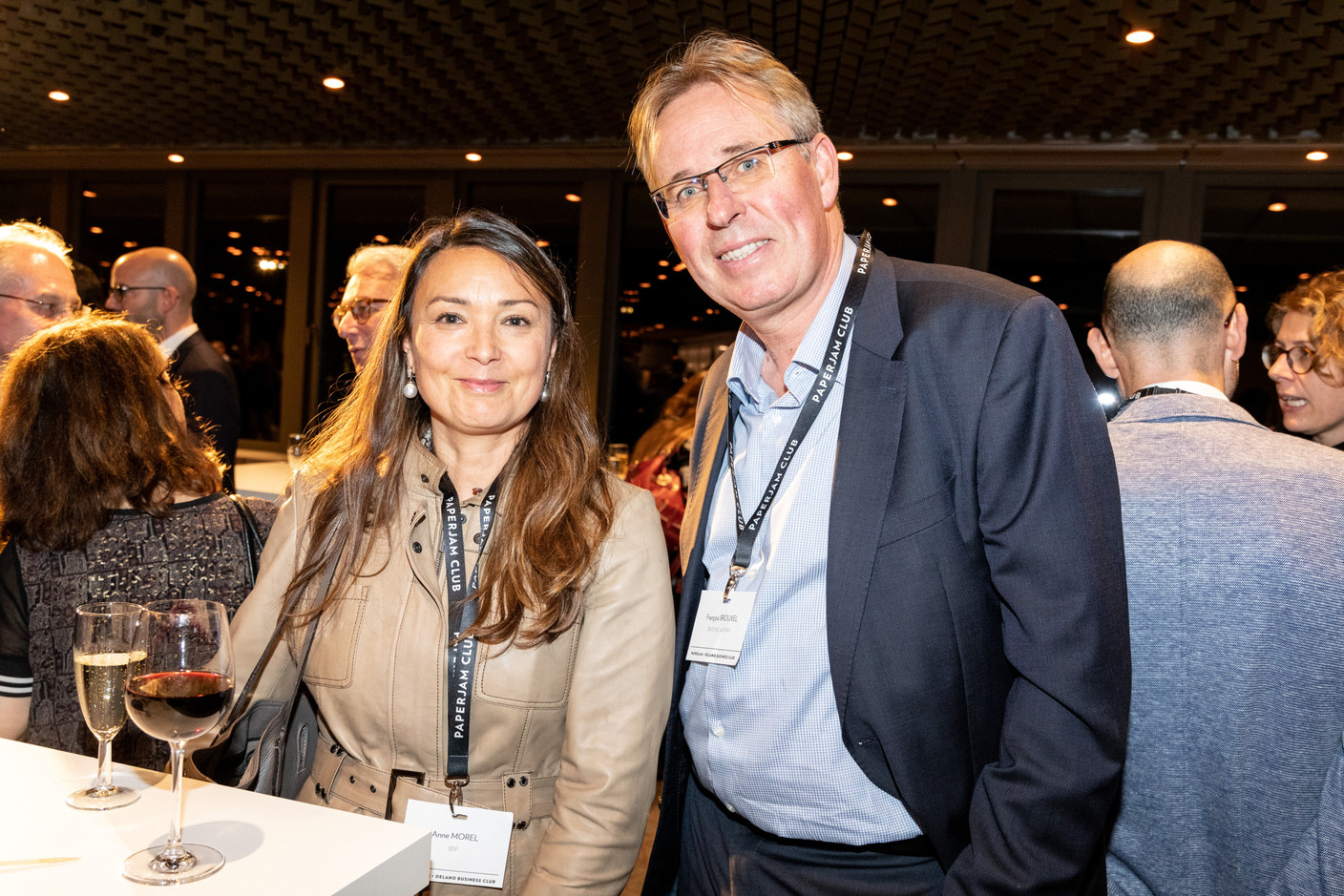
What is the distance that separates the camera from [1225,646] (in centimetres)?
147

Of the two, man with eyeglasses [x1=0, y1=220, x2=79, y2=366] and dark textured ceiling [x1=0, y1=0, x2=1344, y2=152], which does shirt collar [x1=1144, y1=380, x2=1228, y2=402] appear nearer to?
dark textured ceiling [x1=0, y1=0, x2=1344, y2=152]

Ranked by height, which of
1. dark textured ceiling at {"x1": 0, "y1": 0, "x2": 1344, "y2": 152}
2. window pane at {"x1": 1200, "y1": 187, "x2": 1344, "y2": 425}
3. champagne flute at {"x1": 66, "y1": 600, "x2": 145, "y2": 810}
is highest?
dark textured ceiling at {"x1": 0, "y1": 0, "x2": 1344, "y2": 152}

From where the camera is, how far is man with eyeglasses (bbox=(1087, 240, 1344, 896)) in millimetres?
1432

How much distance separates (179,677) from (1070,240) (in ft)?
21.0

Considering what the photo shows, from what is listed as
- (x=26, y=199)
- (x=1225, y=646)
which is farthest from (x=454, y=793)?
(x=26, y=199)

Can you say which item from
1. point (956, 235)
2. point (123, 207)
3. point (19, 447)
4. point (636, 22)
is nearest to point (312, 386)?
point (123, 207)

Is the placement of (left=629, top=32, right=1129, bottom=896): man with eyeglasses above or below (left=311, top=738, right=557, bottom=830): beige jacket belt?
above

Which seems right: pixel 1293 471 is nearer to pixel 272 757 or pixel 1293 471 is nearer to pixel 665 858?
pixel 665 858

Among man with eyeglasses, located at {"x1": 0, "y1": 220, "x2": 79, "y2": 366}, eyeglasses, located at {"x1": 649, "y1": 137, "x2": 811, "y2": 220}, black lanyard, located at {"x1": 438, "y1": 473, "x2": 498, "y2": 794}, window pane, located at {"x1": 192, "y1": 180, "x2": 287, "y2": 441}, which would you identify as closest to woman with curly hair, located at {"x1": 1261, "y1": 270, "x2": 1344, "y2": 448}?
eyeglasses, located at {"x1": 649, "y1": 137, "x2": 811, "y2": 220}

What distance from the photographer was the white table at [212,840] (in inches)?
40.0

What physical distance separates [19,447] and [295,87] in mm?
4490

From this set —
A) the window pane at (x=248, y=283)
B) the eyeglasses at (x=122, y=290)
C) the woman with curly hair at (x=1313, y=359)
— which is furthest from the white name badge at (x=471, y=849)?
the window pane at (x=248, y=283)

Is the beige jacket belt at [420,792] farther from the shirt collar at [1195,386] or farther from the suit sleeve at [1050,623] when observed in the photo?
the shirt collar at [1195,386]

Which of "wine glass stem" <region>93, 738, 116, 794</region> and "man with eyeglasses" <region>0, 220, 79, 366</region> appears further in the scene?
"man with eyeglasses" <region>0, 220, 79, 366</region>
